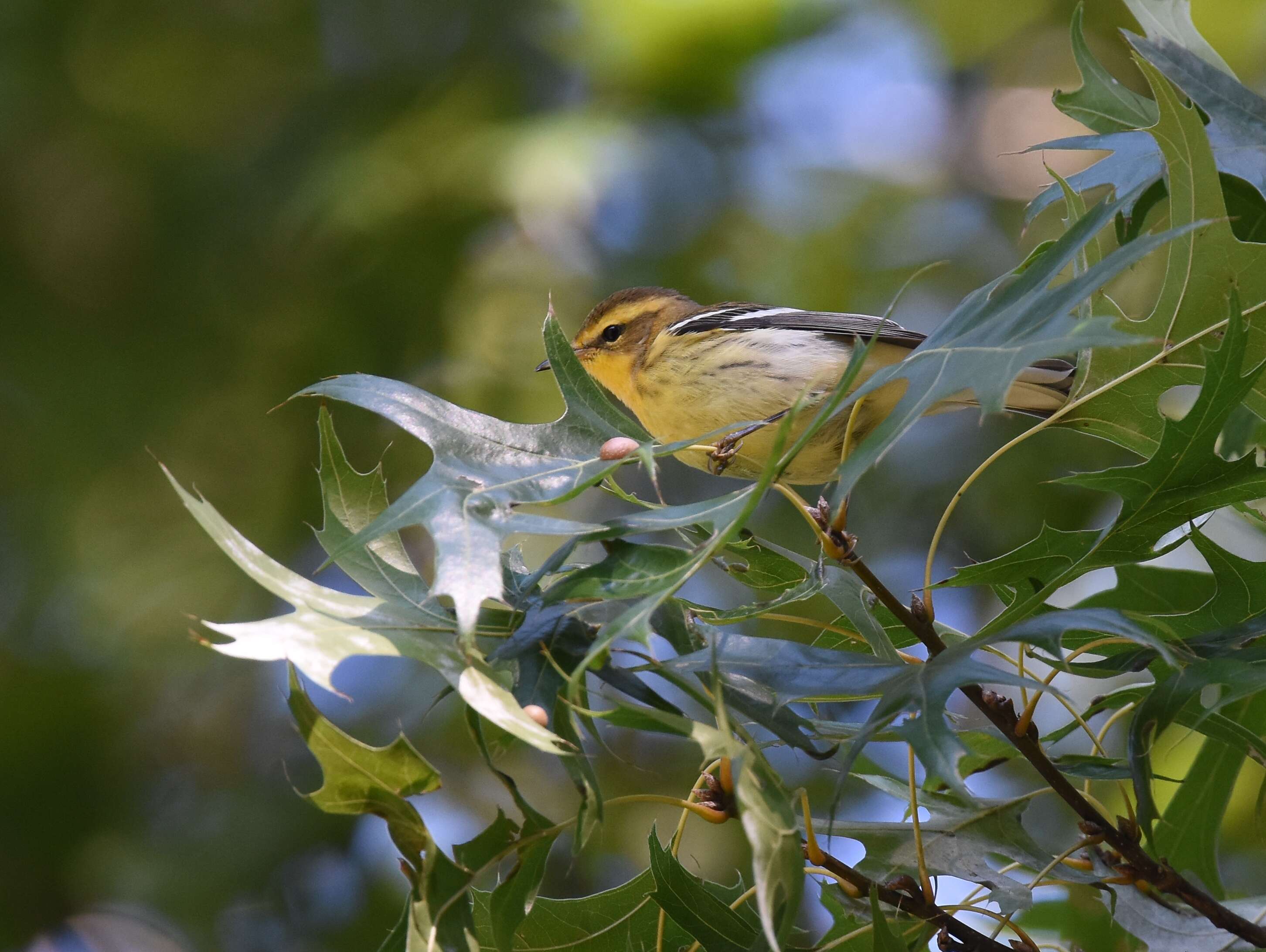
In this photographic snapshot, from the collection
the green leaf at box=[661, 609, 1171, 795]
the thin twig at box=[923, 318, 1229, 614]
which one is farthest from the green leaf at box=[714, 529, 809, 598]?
the green leaf at box=[661, 609, 1171, 795]

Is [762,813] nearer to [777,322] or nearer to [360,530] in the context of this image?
[360,530]

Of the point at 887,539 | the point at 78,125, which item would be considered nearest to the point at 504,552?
the point at 887,539

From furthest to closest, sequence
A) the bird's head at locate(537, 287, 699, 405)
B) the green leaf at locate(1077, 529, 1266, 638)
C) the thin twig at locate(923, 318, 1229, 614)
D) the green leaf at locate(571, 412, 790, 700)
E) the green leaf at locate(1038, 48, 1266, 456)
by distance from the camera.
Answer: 1. the bird's head at locate(537, 287, 699, 405)
2. the green leaf at locate(1077, 529, 1266, 638)
3. the thin twig at locate(923, 318, 1229, 614)
4. the green leaf at locate(1038, 48, 1266, 456)
5. the green leaf at locate(571, 412, 790, 700)

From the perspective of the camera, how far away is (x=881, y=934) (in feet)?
5.74

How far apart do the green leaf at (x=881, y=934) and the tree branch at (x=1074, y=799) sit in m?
0.42

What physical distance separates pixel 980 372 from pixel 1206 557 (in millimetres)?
875

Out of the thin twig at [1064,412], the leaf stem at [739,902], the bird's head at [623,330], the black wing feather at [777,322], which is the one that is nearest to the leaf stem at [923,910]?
the leaf stem at [739,902]

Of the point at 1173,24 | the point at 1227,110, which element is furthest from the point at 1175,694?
the point at 1173,24

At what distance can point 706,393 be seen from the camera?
3746 mm

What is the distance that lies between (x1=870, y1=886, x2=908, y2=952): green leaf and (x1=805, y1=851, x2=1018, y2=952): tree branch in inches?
9.5

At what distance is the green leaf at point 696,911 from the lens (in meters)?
1.94

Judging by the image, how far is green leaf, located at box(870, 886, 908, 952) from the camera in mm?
1728

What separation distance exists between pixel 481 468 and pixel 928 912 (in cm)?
110

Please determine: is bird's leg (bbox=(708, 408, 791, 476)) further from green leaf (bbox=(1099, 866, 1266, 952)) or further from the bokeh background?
the bokeh background
